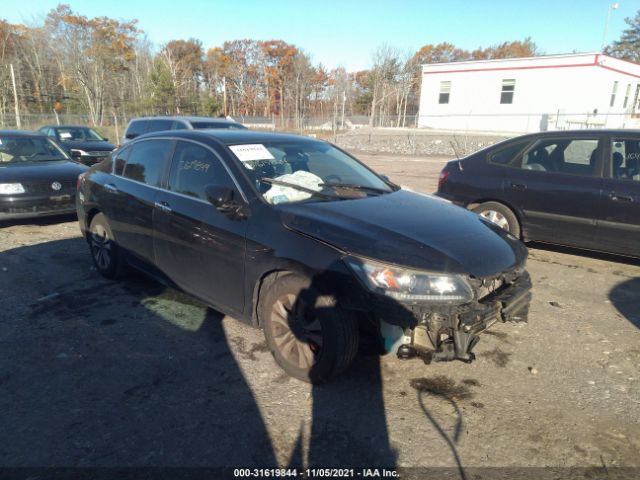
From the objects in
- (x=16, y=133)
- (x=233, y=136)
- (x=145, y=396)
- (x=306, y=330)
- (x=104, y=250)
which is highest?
(x=233, y=136)

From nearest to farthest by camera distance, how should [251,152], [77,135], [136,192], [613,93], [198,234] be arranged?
1. [198,234]
2. [251,152]
3. [136,192]
4. [77,135]
5. [613,93]

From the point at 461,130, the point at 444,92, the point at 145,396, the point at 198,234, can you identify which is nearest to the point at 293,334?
the point at 145,396

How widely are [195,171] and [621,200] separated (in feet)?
15.5

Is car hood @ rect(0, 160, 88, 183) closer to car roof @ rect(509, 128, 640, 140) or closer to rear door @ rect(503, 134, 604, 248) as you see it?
rear door @ rect(503, 134, 604, 248)

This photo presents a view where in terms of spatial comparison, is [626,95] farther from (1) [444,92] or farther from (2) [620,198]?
(2) [620,198]

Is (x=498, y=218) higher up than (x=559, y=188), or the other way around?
(x=559, y=188)

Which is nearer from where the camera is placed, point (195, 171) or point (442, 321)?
point (442, 321)

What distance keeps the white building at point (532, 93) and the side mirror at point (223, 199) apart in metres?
25.3

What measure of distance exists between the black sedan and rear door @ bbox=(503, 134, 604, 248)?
1228 cm

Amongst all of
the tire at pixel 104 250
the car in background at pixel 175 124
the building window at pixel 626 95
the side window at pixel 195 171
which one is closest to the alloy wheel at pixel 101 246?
the tire at pixel 104 250

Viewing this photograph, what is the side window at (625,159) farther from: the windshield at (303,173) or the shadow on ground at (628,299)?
the windshield at (303,173)

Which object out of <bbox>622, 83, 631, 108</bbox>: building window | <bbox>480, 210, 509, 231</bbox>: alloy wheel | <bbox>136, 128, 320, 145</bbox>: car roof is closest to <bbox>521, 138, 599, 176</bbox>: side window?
<bbox>480, 210, 509, 231</bbox>: alloy wheel

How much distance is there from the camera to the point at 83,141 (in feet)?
48.8

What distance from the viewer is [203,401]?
2898mm
